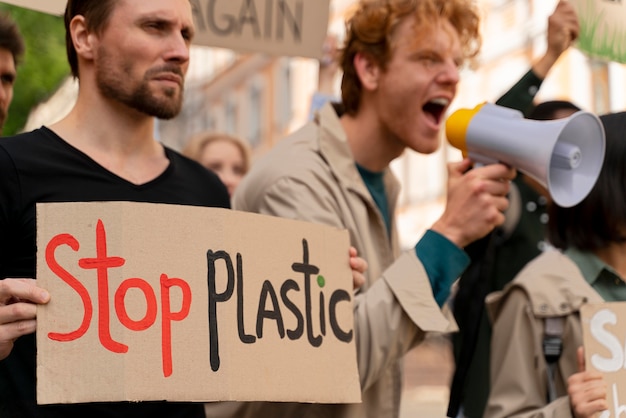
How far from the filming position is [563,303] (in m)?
3.15

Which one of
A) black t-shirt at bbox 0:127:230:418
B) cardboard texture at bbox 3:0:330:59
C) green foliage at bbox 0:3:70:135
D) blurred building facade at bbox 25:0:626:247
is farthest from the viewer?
green foliage at bbox 0:3:70:135

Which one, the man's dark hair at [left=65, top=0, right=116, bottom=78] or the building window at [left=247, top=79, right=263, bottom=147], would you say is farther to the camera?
the building window at [left=247, top=79, right=263, bottom=147]

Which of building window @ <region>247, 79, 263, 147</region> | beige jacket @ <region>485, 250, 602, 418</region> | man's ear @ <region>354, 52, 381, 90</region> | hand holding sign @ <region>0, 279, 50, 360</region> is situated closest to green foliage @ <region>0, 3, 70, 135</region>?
building window @ <region>247, 79, 263, 147</region>

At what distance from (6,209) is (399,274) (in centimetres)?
95

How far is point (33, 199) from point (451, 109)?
926 inches

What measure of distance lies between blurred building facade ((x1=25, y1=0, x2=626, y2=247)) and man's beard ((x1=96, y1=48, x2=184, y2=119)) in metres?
1.49

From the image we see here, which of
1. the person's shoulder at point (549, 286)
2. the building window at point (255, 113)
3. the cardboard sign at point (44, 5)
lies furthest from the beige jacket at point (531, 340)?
the building window at point (255, 113)

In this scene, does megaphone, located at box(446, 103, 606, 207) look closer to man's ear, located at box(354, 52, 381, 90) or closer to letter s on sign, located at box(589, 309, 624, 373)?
letter s on sign, located at box(589, 309, 624, 373)

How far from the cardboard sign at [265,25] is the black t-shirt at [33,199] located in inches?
45.3

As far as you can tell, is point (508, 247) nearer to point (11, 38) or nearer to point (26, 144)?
point (11, 38)

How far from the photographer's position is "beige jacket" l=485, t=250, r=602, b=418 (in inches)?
122

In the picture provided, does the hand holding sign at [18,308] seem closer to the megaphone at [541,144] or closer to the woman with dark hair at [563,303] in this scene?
the megaphone at [541,144]

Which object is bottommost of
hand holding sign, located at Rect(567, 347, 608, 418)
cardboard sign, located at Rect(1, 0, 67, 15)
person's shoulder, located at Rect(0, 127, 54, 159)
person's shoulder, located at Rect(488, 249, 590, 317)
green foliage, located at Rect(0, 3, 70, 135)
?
hand holding sign, located at Rect(567, 347, 608, 418)

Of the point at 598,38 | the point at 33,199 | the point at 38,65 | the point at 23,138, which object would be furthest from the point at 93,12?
the point at 38,65
